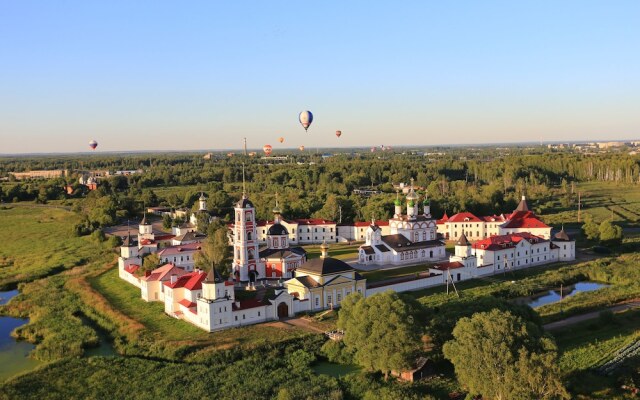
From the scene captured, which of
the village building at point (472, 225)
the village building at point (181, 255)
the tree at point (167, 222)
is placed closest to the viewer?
the village building at point (181, 255)

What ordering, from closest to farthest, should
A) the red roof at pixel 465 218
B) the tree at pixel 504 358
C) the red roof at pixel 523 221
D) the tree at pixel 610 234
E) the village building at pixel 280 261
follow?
the tree at pixel 504 358 < the village building at pixel 280 261 < the tree at pixel 610 234 < the red roof at pixel 523 221 < the red roof at pixel 465 218

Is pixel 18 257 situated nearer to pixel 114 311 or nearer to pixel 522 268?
pixel 114 311

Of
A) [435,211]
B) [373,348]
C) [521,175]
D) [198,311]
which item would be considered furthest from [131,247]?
[521,175]

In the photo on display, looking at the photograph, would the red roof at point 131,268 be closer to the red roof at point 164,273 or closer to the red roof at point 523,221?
the red roof at point 164,273

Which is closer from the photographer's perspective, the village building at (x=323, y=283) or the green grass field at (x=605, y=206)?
the village building at (x=323, y=283)

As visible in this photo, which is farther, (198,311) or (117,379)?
(198,311)

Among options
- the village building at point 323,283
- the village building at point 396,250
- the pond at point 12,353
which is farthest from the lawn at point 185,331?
the village building at point 396,250
